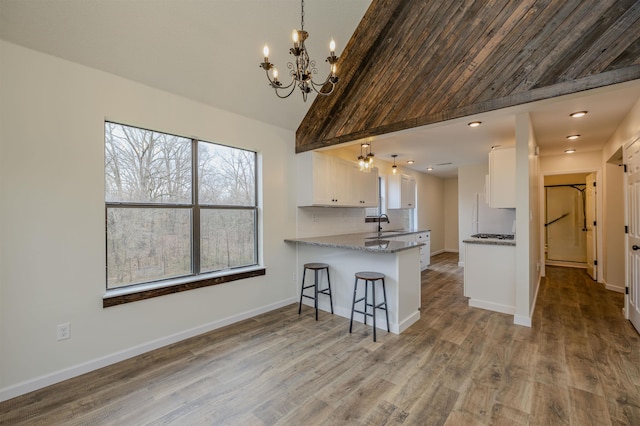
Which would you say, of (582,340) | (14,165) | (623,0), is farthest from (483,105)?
(14,165)

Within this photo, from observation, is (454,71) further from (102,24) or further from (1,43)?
(1,43)

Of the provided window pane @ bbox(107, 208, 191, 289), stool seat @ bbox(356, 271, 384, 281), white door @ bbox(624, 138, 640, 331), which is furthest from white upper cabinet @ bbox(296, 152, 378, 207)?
white door @ bbox(624, 138, 640, 331)

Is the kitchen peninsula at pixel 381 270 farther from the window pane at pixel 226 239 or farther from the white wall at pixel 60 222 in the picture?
the white wall at pixel 60 222

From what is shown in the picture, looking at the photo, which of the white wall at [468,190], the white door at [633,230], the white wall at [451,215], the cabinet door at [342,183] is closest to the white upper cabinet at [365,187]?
the cabinet door at [342,183]

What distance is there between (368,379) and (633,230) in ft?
11.4

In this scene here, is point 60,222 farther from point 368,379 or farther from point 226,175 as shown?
point 368,379

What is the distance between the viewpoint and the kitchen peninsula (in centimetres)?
319

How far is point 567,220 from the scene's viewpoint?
706 cm

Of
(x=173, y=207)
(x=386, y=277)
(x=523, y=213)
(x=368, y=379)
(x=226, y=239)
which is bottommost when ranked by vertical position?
(x=368, y=379)

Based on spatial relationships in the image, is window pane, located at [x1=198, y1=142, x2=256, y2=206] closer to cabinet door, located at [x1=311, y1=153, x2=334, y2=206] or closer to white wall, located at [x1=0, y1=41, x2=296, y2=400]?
white wall, located at [x1=0, y1=41, x2=296, y2=400]

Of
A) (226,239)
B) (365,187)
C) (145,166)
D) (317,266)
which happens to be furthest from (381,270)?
(145,166)

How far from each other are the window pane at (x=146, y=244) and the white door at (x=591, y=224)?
726 cm

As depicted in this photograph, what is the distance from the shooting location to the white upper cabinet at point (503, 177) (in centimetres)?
387

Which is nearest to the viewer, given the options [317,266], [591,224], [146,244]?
[146,244]
